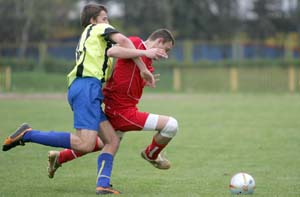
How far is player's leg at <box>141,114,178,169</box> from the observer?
25.5 feet

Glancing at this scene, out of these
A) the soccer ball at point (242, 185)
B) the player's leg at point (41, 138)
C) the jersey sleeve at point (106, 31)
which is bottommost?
the soccer ball at point (242, 185)

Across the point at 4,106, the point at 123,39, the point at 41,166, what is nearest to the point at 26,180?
the point at 41,166

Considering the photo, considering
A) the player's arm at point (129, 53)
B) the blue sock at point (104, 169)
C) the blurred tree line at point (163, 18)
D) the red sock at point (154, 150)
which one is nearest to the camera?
the player's arm at point (129, 53)

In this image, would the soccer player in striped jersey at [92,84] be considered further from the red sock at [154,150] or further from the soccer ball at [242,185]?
the soccer ball at [242,185]

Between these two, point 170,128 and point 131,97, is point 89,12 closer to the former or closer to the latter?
point 131,97

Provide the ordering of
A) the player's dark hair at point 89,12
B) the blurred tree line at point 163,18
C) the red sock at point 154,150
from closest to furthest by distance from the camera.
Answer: the player's dark hair at point 89,12, the red sock at point 154,150, the blurred tree line at point 163,18

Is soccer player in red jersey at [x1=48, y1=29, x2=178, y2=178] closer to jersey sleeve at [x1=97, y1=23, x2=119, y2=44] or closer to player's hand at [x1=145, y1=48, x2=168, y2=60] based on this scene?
player's hand at [x1=145, y1=48, x2=168, y2=60]

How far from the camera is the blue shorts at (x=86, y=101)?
24.6ft

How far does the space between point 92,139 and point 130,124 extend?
19.1 inches

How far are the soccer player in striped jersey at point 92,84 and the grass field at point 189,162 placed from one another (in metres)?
Answer: 0.51

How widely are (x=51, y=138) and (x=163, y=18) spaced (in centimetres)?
4185

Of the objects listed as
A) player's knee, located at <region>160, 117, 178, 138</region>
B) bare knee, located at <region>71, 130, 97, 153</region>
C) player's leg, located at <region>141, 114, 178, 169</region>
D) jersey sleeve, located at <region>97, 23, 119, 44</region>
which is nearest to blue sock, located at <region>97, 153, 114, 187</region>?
bare knee, located at <region>71, 130, 97, 153</region>

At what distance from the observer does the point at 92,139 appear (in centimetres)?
752

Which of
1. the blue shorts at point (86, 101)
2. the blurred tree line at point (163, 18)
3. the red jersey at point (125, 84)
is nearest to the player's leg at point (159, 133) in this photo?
the red jersey at point (125, 84)
